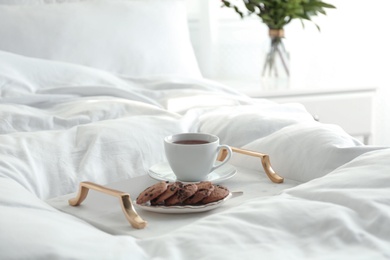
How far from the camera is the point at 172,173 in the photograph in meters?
1.43

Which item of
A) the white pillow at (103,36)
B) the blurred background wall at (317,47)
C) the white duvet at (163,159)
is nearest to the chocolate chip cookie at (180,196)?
the white duvet at (163,159)

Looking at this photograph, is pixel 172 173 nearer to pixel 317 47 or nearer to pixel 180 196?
pixel 180 196

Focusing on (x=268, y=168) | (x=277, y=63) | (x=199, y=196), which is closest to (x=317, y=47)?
(x=277, y=63)

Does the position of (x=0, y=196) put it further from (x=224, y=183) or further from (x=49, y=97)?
(x=49, y=97)

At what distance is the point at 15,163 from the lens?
4.90 feet

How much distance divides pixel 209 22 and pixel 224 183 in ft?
6.95

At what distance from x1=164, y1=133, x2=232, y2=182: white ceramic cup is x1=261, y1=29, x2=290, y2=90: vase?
5.45 ft

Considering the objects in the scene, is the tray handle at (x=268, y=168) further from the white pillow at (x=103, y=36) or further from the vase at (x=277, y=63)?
the vase at (x=277, y=63)

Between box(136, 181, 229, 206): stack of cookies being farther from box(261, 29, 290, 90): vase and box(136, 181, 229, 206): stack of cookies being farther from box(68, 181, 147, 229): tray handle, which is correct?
box(261, 29, 290, 90): vase

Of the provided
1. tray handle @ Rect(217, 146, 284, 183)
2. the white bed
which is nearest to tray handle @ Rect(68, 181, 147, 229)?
the white bed

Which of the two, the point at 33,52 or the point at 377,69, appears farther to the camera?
the point at 377,69

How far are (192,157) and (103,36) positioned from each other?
1.30 meters

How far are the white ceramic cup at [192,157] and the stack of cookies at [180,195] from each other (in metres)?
0.10

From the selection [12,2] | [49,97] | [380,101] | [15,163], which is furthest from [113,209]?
[380,101]
